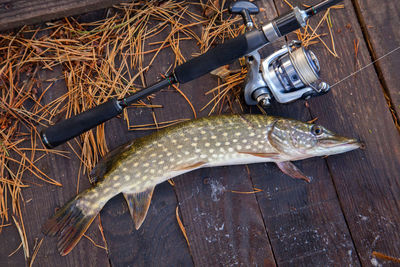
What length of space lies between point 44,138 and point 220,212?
3.96 feet

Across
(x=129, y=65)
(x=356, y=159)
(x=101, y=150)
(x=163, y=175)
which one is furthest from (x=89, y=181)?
(x=356, y=159)

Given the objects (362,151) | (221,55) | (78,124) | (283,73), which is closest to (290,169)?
(362,151)

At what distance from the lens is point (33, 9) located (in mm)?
2084

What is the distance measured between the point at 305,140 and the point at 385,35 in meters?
1.06

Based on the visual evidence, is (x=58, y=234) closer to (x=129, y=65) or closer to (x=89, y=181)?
(x=89, y=181)

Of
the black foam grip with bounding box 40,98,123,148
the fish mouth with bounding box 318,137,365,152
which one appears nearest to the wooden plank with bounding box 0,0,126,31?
the black foam grip with bounding box 40,98,123,148

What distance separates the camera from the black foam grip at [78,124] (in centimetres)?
178

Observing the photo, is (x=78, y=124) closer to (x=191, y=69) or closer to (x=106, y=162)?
(x=106, y=162)

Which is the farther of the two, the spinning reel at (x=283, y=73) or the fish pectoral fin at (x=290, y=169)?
the fish pectoral fin at (x=290, y=169)

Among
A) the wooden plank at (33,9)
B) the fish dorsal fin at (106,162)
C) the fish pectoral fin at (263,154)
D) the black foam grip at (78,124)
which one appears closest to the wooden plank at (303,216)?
the fish pectoral fin at (263,154)

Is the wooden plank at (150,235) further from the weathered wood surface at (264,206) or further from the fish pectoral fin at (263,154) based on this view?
the fish pectoral fin at (263,154)

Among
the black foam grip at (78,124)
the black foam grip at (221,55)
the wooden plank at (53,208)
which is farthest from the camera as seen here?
the wooden plank at (53,208)

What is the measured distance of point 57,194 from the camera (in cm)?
212

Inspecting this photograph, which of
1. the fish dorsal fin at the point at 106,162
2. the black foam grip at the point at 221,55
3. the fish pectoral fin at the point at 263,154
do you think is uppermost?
the black foam grip at the point at 221,55
